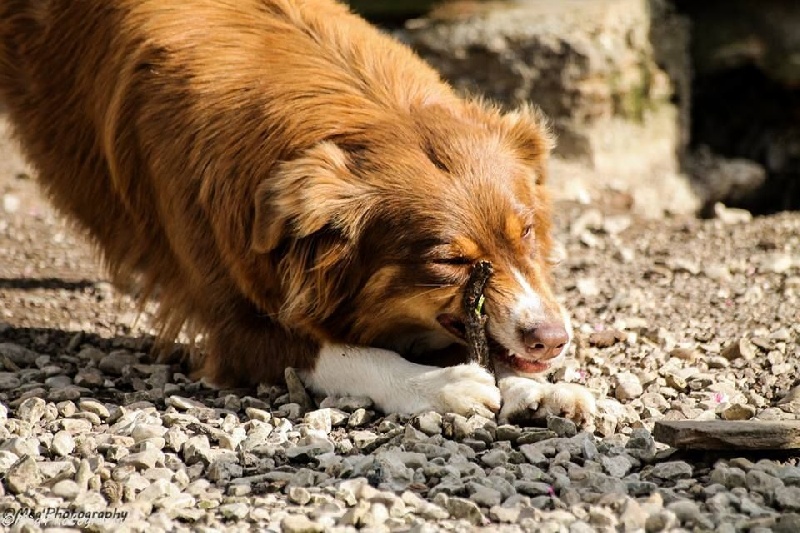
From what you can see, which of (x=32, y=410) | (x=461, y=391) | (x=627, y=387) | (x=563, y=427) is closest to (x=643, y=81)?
(x=627, y=387)

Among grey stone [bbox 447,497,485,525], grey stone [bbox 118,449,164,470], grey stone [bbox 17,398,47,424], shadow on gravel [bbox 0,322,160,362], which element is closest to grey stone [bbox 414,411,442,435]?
grey stone [bbox 447,497,485,525]

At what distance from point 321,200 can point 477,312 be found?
714mm

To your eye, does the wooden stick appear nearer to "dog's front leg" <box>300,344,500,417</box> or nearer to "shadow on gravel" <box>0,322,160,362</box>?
"dog's front leg" <box>300,344,500,417</box>

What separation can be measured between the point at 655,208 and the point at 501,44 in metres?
1.68

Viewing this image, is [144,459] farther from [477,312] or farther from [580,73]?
[580,73]

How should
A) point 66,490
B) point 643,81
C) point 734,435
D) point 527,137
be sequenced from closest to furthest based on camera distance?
1. point 66,490
2. point 734,435
3. point 527,137
4. point 643,81

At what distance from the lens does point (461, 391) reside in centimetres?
420

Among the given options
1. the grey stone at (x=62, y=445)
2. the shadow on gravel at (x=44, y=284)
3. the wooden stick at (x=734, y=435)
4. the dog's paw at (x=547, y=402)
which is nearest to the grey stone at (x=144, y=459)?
the grey stone at (x=62, y=445)

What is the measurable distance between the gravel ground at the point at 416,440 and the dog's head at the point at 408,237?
37 centimetres

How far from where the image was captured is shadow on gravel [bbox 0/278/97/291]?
21.7 feet

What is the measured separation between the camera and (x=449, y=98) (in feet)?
15.8

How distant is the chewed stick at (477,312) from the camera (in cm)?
429

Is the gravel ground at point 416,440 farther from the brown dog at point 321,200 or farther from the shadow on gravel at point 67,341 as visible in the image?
the brown dog at point 321,200

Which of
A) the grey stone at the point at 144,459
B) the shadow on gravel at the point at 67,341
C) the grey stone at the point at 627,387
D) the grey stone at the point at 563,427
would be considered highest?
the grey stone at the point at 627,387
